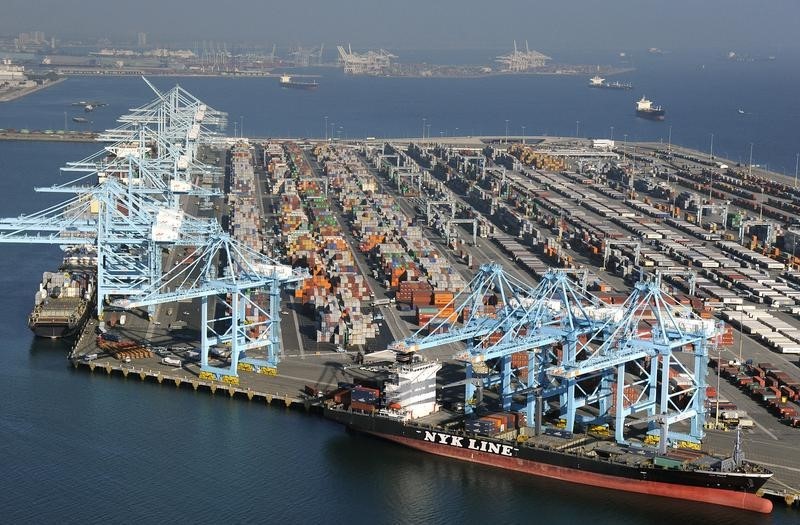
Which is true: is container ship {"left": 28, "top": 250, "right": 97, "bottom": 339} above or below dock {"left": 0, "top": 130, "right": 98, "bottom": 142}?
below

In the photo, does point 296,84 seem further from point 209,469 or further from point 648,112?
point 209,469

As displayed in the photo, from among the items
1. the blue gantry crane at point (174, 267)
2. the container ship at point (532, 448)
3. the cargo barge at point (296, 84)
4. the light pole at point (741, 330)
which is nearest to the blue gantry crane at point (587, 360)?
the container ship at point (532, 448)

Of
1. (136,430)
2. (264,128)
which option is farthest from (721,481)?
(264,128)

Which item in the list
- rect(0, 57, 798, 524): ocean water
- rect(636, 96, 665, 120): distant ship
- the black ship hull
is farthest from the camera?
rect(636, 96, 665, 120): distant ship

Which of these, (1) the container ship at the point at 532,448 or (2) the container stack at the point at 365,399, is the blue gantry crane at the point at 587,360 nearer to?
(1) the container ship at the point at 532,448

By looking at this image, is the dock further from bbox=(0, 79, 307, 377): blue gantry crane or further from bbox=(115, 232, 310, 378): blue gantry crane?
bbox=(115, 232, 310, 378): blue gantry crane

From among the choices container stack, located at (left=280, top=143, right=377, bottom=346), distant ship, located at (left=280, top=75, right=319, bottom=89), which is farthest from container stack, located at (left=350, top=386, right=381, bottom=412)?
distant ship, located at (left=280, top=75, right=319, bottom=89)
